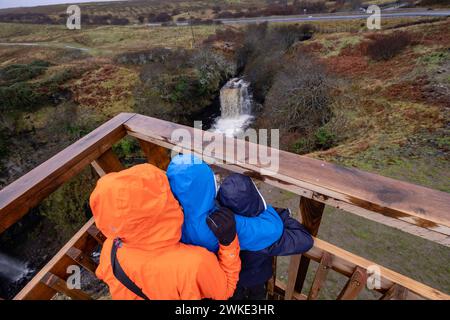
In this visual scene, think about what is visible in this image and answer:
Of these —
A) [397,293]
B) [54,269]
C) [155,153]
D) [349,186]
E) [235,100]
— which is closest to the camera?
[349,186]

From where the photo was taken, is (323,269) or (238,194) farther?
(323,269)

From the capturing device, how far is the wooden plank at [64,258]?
4.38 ft

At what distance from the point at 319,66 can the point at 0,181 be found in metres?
16.7

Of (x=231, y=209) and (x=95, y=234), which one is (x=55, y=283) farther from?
(x=231, y=209)

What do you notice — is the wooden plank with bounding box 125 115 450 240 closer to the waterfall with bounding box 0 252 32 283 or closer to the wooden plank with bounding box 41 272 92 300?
the wooden plank with bounding box 41 272 92 300

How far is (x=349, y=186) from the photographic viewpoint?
0.97m

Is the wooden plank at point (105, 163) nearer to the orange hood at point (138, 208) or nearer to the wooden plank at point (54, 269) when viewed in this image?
the wooden plank at point (54, 269)

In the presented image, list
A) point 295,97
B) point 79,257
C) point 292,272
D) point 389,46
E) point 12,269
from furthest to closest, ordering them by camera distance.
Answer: point 389,46 → point 295,97 → point 12,269 → point 292,272 → point 79,257

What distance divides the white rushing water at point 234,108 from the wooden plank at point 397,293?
43.7 feet

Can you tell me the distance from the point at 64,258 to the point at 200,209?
94cm

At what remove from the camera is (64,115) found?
543 inches

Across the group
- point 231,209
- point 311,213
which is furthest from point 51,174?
point 311,213

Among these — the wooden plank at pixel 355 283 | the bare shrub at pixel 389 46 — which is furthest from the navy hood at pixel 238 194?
the bare shrub at pixel 389 46

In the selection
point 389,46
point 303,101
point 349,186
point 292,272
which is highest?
point 389,46
